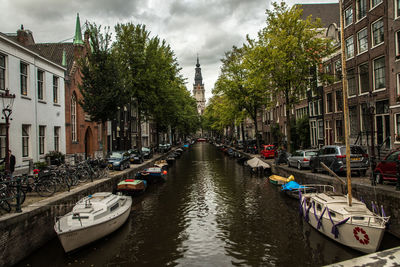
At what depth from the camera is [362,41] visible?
2562cm

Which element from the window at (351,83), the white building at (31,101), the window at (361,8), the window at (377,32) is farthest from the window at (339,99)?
the white building at (31,101)

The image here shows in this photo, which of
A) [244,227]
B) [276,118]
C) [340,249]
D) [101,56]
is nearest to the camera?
[340,249]

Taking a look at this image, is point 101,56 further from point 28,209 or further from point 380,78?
point 380,78

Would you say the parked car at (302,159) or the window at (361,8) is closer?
the parked car at (302,159)

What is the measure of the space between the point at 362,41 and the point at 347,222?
2135 centimetres

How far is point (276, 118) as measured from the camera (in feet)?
173

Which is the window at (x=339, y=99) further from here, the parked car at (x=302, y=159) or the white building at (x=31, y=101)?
the white building at (x=31, y=101)

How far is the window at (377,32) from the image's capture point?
22828mm

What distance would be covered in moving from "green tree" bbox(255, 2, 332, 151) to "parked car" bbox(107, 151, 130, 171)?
45.7ft

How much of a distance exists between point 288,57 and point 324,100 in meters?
10.2

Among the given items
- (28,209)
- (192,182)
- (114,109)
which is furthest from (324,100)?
(28,209)

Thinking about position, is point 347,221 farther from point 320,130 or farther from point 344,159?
point 320,130

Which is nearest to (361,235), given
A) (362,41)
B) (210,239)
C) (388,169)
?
(388,169)

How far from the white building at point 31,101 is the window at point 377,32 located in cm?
2472
